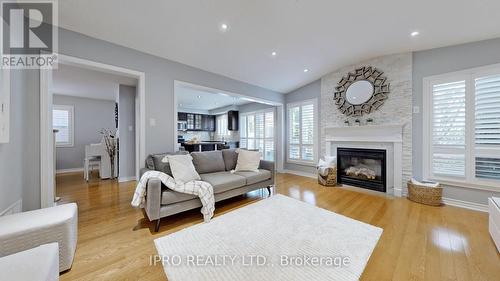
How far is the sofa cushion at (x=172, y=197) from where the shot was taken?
84.6 inches

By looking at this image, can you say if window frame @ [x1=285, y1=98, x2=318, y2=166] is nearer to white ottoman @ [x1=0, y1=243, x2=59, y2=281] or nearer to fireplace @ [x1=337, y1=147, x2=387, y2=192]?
fireplace @ [x1=337, y1=147, x2=387, y2=192]

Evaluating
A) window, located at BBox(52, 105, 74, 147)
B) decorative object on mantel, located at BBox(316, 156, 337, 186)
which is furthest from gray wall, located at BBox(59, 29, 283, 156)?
window, located at BBox(52, 105, 74, 147)

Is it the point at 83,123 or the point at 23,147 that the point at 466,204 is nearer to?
the point at 23,147

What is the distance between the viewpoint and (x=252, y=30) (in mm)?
2686

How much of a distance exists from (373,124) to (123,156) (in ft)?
19.0

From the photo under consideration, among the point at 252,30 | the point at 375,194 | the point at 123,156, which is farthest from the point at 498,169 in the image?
the point at 123,156

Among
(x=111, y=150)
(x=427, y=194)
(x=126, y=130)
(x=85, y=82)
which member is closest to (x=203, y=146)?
(x=126, y=130)

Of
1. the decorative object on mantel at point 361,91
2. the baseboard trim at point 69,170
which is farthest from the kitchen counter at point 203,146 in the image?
the decorative object on mantel at point 361,91

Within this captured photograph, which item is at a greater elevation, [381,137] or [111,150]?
[381,137]

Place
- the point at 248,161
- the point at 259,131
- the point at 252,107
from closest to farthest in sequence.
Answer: the point at 248,161 → the point at 259,131 → the point at 252,107

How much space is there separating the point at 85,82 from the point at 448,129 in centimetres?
755

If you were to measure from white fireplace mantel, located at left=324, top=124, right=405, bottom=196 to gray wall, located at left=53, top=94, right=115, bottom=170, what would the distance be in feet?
23.7

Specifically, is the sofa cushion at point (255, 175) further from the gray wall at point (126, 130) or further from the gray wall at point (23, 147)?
the gray wall at point (126, 130)

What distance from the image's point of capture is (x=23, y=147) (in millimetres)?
2049
